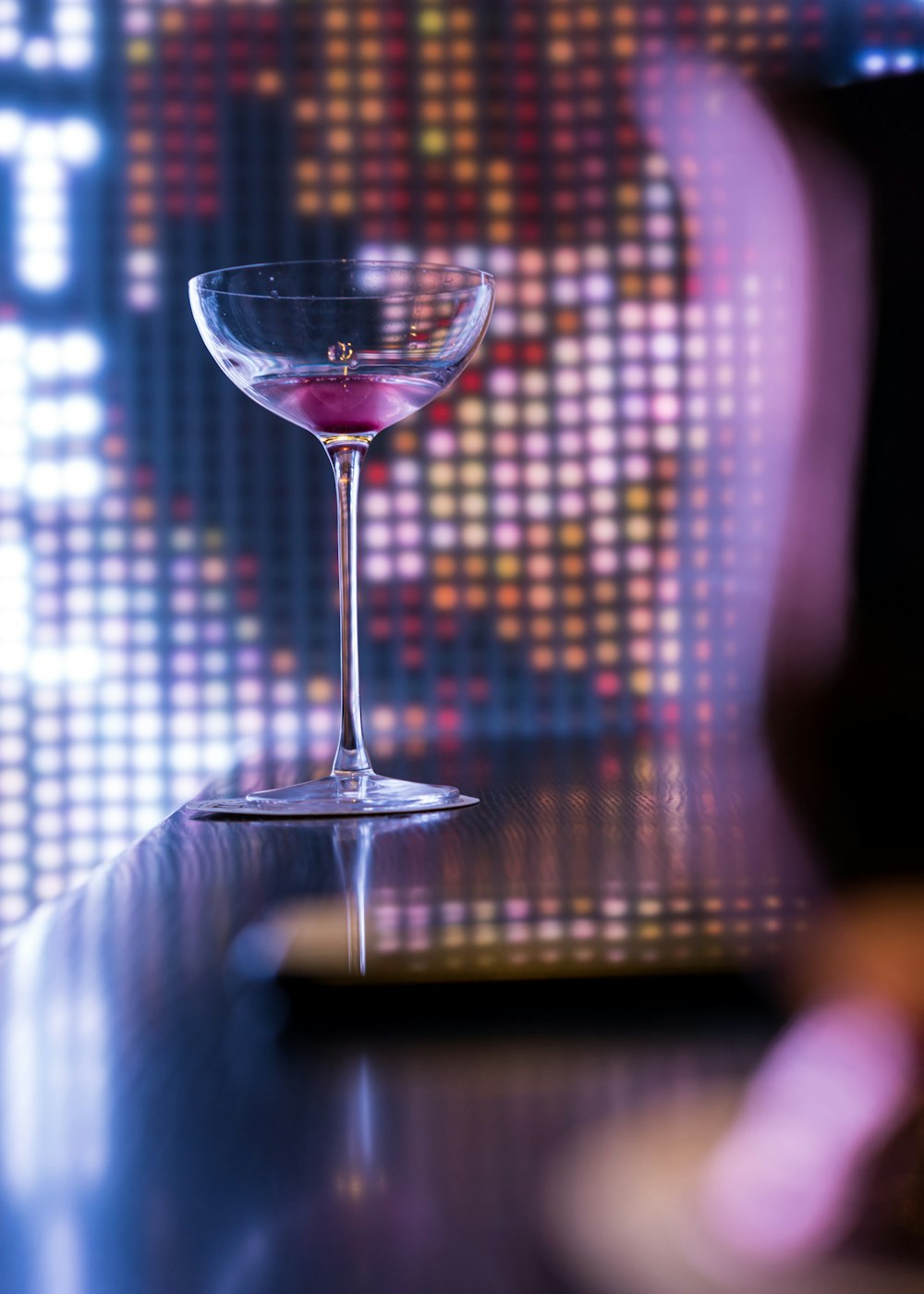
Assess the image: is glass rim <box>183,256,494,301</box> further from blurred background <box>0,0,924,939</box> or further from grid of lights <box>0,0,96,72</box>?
grid of lights <box>0,0,96,72</box>

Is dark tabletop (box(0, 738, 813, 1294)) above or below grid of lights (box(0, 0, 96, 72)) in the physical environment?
below

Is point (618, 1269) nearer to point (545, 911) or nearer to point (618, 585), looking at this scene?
point (545, 911)

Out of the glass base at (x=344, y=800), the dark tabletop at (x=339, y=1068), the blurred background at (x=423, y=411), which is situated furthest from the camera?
the blurred background at (x=423, y=411)

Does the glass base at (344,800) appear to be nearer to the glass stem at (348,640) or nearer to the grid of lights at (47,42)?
the glass stem at (348,640)

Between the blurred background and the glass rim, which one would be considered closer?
the glass rim

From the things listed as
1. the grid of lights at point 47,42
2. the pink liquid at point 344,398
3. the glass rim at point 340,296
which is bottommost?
the pink liquid at point 344,398

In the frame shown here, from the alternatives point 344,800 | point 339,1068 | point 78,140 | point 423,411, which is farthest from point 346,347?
point 78,140

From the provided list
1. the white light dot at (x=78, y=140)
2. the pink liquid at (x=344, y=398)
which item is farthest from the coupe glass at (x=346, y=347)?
the white light dot at (x=78, y=140)

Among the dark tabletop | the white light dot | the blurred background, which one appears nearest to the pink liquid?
the dark tabletop
